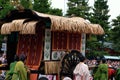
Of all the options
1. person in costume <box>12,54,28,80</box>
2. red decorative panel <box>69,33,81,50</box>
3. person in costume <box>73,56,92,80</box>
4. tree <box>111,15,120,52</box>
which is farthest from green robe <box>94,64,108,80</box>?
tree <box>111,15,120,52</box>

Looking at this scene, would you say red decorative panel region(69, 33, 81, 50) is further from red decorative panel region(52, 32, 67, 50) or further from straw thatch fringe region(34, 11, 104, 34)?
straw thatch fringe region(34, 11, 104, 34)

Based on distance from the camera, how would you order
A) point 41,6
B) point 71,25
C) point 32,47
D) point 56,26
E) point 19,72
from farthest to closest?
1. point 41,6
2. point 32,47
3. point 71,25
4. point 56,26
5. point 19,72

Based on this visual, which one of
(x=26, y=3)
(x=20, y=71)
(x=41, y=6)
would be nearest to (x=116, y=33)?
(x=41, y=6)

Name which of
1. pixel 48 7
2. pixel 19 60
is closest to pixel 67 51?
pixel 19 60

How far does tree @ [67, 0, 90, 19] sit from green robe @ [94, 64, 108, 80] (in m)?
23.6

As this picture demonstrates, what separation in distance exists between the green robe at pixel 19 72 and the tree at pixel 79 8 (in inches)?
1044

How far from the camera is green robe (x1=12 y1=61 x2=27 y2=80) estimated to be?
13000mm

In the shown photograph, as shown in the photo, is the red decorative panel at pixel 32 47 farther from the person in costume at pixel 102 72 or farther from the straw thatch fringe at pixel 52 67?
the person in costume at pixel 102 72

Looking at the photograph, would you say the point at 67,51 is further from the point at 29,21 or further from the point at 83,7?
the point at 83,7

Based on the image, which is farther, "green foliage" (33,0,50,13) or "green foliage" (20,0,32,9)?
"green foliage" (33,0,50,13)

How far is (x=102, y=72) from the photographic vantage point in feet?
52.2

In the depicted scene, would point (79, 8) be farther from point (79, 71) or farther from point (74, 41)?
point (79, 71)

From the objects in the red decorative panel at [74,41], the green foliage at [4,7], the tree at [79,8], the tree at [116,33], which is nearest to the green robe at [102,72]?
the red decorative panel at [74,41]

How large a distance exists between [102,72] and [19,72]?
3.97 meters
